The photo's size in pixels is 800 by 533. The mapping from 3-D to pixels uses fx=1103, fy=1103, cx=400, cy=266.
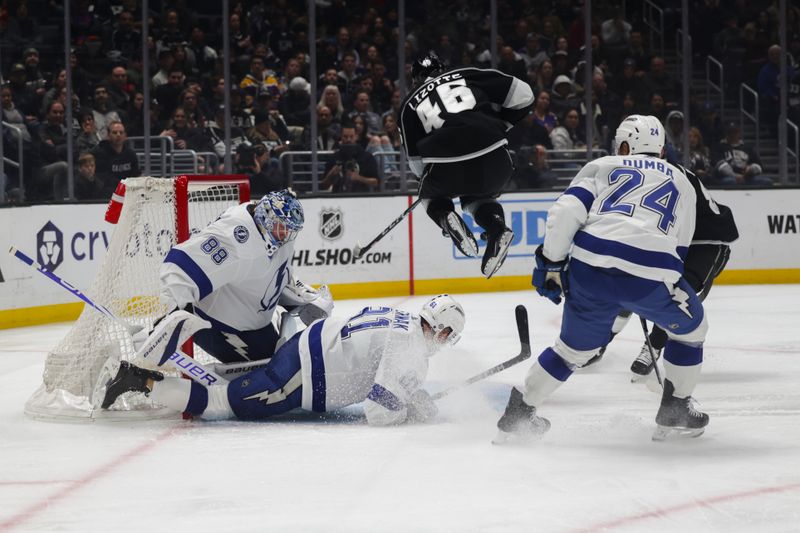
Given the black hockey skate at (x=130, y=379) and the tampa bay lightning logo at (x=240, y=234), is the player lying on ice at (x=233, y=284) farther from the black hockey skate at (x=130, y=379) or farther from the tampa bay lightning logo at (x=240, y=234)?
the black hockey skate at (x=130, y=379)

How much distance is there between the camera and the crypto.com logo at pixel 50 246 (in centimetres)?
687

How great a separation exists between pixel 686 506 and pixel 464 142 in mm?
1654

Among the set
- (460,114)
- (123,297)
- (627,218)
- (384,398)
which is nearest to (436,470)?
(384,398)

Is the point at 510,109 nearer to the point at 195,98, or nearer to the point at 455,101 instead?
the point at 455,101

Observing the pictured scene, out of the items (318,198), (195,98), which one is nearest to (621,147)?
(318,198)

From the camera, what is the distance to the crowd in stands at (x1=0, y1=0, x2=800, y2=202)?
805 cm

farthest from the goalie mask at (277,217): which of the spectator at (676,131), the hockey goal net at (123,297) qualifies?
the spectator at (676,131)

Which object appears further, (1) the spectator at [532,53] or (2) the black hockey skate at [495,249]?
(1) the spectator at [532,53]

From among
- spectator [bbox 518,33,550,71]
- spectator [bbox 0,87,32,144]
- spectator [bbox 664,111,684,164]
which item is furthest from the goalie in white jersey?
spectator [bbox 518,33,550,71]

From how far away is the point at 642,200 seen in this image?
10.9ft

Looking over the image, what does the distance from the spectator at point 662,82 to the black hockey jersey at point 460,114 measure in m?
5.52

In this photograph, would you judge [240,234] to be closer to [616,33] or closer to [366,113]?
[366,113]

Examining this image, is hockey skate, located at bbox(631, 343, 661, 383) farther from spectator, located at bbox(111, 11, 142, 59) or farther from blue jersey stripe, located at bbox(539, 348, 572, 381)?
spectator, located at bbox(111, 11, 142, 59)

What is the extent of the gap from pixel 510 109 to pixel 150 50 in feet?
17.9
